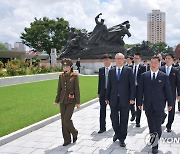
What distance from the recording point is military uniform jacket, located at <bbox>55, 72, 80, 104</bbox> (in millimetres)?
5602

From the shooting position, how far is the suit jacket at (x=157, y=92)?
5102 mm

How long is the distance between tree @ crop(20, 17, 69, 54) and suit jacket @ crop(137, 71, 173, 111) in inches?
1595

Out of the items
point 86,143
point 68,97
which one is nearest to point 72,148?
point 86,143

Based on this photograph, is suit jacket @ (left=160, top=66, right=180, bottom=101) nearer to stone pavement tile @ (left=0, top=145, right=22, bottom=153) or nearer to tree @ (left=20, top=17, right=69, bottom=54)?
stone pavement tile @ (left=0, top=145, right=22, bottom=153)

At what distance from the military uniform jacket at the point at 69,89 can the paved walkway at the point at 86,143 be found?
884mm

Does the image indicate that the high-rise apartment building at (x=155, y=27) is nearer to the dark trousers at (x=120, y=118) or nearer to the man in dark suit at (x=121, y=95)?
the man in dark suit at (x=121, y=95)

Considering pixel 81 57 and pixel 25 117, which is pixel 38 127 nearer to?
pixel 25 117

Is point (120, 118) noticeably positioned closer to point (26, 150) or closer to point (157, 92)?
point (157, 92)

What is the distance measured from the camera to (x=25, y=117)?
25.1 ft

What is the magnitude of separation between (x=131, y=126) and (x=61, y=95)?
7.90 ft

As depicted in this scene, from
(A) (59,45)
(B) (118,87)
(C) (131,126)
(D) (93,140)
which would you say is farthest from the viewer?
(A) (59,45)

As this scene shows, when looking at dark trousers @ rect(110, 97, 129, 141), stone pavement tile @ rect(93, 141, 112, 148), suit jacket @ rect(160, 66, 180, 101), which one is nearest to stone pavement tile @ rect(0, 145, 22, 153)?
stone pavement tile @ rect(93, 141, 112, 148)

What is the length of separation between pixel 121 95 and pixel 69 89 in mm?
1015

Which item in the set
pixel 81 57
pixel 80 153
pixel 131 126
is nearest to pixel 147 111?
pixel 80 153
